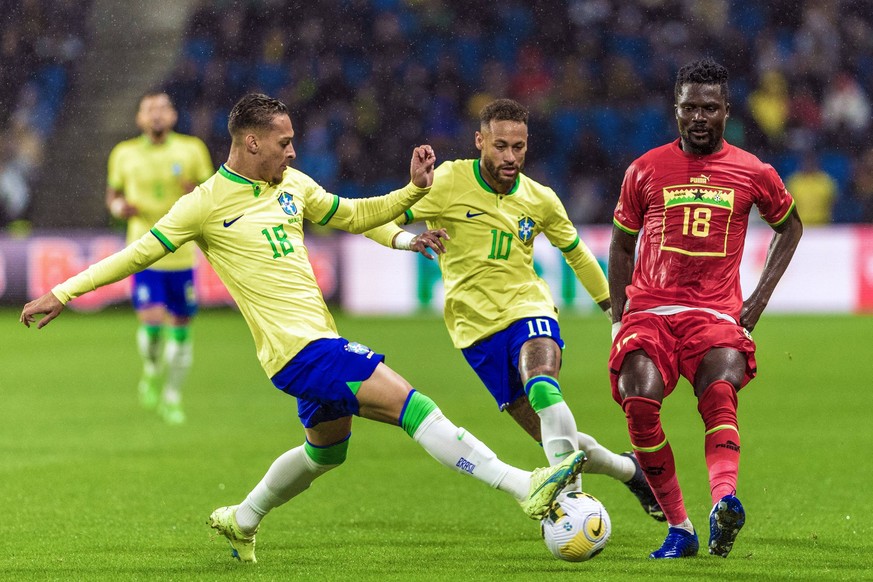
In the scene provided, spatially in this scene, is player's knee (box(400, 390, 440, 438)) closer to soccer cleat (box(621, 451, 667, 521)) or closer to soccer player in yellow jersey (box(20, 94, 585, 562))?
soccer player in yellow jersey (box(20, 94, 585, 562))

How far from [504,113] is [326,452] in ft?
6.16

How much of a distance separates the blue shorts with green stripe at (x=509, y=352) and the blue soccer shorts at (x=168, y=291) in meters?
5.36

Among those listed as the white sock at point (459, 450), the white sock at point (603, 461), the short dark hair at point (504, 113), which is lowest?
the white sock at point (603, 461)

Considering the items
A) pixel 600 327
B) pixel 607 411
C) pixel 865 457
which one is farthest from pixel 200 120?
pixel 865 457

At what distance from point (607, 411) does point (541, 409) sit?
521cm

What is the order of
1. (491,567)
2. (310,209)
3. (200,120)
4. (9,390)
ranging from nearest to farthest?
(491,567) → (310,209) → (9,390) → (200,120)

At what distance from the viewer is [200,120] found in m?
22.6

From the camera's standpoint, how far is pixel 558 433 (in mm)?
6098

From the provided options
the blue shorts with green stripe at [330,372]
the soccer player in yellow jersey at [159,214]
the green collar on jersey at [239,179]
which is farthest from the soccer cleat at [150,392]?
the blue shorts with green stripe at [330,372]

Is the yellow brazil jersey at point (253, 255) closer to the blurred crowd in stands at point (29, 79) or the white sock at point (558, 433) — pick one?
the white sock at point (558, 433)

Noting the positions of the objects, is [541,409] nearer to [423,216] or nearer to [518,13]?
[423,216]

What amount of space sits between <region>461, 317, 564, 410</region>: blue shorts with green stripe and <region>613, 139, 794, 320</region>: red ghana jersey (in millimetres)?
768

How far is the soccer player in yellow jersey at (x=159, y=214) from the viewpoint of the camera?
11.5 metres

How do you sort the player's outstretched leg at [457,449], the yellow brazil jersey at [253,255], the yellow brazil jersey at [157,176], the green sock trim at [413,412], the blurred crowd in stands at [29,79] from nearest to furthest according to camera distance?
the player's outstretched leg at [457,449], the green sock trim at [413,412], the yellow brazil jersey at [253,255], the yellow brazil jersey at [157,176], the blurred crowd in stands at [29,79]
